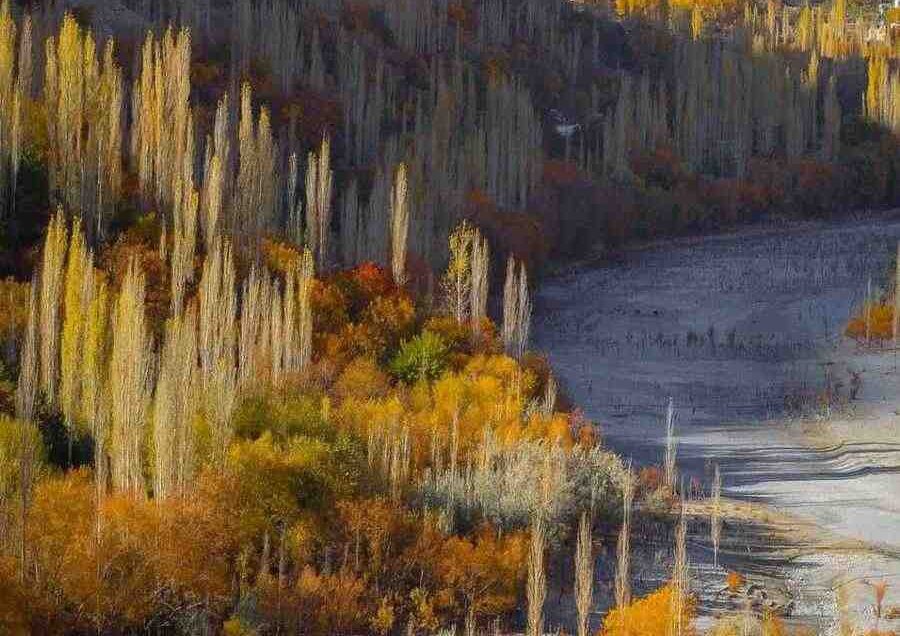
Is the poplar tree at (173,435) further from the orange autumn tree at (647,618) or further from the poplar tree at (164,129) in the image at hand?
the poplar tree at (164,129)

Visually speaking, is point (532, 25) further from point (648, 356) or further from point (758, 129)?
point (648, 356)

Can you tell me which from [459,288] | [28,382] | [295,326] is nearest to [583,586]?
[28,382]

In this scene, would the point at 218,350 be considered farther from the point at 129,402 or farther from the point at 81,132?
the point at 81,132

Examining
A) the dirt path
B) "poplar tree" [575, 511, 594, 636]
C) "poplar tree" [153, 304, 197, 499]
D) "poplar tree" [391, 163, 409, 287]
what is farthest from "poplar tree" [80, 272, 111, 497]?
"poplar tree" [391, 163, 409, 287]

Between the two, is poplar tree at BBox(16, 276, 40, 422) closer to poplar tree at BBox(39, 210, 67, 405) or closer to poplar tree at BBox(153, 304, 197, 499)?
poplar tree at BBox(39, 210, 67, 405)

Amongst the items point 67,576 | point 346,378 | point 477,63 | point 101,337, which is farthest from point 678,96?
point 67,576

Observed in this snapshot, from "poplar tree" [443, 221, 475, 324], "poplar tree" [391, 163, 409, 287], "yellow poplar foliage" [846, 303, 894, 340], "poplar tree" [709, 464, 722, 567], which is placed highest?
"poplar tree" [391, 163, 409, 287]

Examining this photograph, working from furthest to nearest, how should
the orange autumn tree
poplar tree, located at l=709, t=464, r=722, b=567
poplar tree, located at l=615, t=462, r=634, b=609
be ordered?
poplar tree, located at l=709, t=464, r=722, b=567
poplar tree, located at l=615, t=462, r=634, b=609
the orange autumn tree

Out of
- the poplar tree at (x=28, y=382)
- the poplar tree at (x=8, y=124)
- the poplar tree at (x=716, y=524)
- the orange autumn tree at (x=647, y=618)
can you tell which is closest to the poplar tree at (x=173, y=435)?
the poplar tree at (x=28, y=382)
